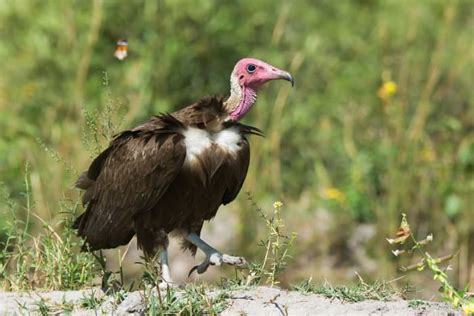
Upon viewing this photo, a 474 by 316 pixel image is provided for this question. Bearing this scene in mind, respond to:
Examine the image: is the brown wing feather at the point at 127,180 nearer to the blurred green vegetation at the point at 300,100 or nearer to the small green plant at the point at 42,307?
the small green plant at the point at 42,307

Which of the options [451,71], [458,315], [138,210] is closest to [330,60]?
[451,71]

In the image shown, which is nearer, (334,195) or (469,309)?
(469,309)

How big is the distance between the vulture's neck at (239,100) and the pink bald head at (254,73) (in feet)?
0.08

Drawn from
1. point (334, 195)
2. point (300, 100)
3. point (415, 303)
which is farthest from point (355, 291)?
point (300, 100)

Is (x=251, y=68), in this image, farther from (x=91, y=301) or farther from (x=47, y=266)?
(x=91, y=301)

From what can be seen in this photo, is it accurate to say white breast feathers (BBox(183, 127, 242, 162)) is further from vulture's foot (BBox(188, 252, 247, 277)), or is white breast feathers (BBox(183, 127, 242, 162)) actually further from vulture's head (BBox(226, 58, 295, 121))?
vulture's foot (BBox(188, 252, 247, 277))

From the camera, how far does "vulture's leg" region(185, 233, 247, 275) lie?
639cm

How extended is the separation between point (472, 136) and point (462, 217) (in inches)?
32.7

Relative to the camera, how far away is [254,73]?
22.7 ft

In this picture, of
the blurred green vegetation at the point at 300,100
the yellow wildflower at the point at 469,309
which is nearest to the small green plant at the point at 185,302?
the yellow wildflower at the point at 469,309

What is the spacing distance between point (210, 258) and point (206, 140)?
2.14 ft

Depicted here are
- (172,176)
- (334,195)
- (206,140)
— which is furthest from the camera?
(334,195)

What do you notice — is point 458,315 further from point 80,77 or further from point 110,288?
point 80,77

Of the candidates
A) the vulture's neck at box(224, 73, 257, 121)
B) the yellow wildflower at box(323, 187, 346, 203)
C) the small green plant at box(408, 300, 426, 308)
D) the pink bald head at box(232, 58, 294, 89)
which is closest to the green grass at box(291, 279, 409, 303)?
the small green plant at box(408, 300, 426, 308)
